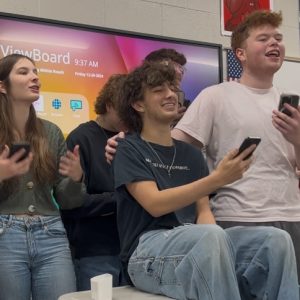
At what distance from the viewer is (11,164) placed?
166cm

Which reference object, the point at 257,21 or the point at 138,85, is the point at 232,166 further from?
the point at 257,21

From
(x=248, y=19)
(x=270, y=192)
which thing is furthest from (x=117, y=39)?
(x=270, y=192)

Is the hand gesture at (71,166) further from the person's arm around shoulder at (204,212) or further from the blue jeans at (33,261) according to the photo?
the person's arm around shoulder at (204,212)

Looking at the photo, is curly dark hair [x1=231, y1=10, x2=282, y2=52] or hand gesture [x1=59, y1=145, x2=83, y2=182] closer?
hand gesture [x1=59, y1=145, x2=83, y2=182]

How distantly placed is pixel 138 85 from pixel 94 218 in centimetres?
58

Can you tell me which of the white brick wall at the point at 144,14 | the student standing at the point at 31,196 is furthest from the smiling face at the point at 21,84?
the white brick wall at the point at 144,14

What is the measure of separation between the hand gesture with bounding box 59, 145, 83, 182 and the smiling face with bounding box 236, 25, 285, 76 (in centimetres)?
74

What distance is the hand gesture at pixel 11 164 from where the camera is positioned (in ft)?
5.45

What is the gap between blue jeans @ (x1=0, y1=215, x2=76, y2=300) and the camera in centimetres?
175

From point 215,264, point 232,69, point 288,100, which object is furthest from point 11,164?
point 232,69

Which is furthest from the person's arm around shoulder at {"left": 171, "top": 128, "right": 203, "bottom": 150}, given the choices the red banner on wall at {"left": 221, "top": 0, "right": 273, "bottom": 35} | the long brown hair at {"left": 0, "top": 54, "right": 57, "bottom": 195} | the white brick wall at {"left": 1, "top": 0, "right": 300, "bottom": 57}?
the red banner on wall at {"left": 221, "top": 0, "right": 273, "bottom": 35}

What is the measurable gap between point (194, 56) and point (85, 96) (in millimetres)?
764

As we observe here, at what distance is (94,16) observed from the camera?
9.64 ft

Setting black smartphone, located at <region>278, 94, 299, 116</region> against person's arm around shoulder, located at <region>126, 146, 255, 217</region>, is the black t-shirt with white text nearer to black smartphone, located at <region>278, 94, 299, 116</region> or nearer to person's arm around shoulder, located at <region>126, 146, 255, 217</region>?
person's arm around shoulder, located at <region>126, 146, 255, 217</region>
